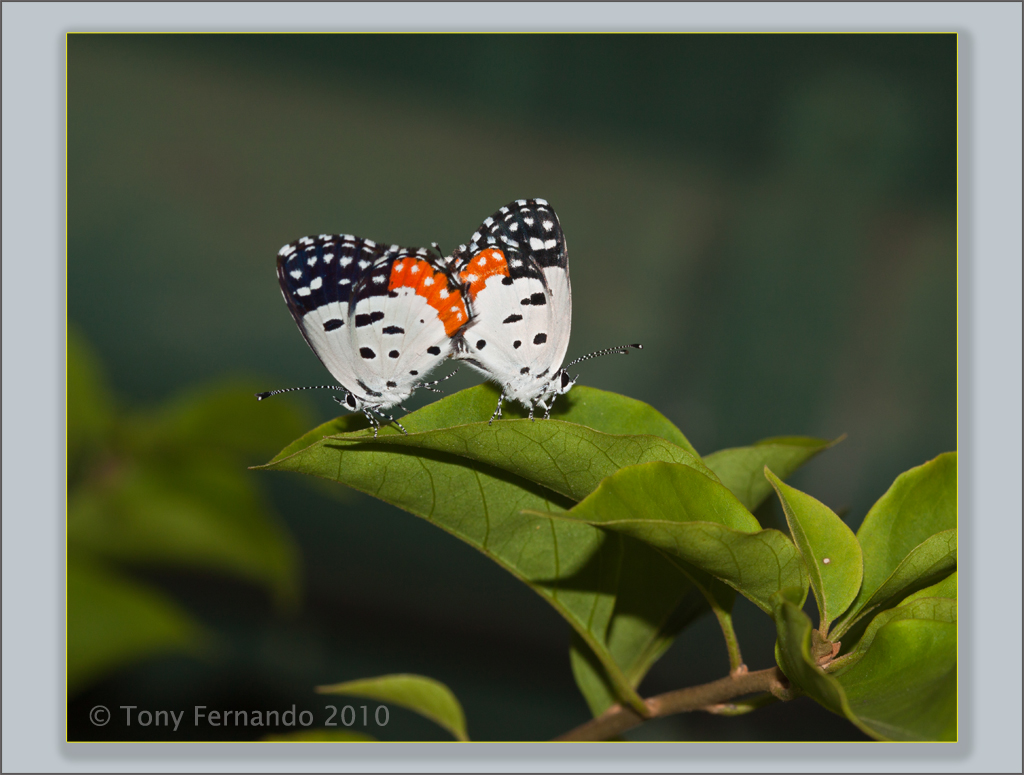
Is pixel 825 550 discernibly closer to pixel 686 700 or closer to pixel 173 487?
pixel 686 700

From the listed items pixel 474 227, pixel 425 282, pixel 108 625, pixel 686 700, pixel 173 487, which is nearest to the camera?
pixel 686 700

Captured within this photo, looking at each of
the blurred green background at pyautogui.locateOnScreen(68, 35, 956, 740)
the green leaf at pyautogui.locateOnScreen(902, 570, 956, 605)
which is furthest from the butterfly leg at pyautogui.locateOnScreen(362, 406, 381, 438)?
the blurred green background at pyautogui.locateOnScreen(68, 35, 956, 740)

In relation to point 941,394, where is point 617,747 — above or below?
below

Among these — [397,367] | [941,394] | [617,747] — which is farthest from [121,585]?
[941,394]

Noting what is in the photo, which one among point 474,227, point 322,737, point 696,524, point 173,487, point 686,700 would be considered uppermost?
point 474,227

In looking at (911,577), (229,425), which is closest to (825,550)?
(911,577)

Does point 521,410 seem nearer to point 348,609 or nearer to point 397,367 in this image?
point 397,367

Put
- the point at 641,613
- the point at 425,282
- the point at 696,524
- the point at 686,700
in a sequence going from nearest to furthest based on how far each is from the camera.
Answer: the point at 696,524, the point at 686,700, the point at 641,613, the point at 425,282
